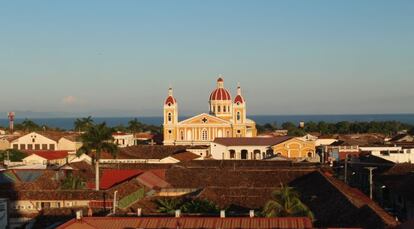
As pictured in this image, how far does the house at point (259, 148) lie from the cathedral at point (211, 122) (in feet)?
26.6

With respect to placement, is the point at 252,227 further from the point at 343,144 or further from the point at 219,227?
the point at 343,144

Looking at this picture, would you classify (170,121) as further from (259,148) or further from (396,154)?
(396,154)

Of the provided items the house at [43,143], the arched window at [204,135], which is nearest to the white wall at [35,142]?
the house at [43,143]

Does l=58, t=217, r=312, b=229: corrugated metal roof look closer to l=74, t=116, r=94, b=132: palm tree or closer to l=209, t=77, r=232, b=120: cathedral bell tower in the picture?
l=74, t=116, r=94, b=132: palm tree

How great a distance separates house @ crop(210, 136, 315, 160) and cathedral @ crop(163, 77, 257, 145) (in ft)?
26.6

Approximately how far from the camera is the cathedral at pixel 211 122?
103 metres

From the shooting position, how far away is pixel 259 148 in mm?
93625

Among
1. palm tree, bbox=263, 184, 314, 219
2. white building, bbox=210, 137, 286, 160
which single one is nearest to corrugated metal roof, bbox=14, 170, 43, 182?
palm tree, bbox=263, 184, 314, 219

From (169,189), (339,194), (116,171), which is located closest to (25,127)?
(116,171)

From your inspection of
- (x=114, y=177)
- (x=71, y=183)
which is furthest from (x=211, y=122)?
(x=71, y=183)

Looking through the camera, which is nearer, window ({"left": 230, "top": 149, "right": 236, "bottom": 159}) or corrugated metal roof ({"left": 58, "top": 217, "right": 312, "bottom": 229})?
corrugated metal roof ({"left": 58, "top": 217, "right": 312, "bottom": 229})

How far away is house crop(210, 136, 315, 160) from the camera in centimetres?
8950

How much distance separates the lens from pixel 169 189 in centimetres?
4834

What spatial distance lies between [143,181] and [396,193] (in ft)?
51.7
